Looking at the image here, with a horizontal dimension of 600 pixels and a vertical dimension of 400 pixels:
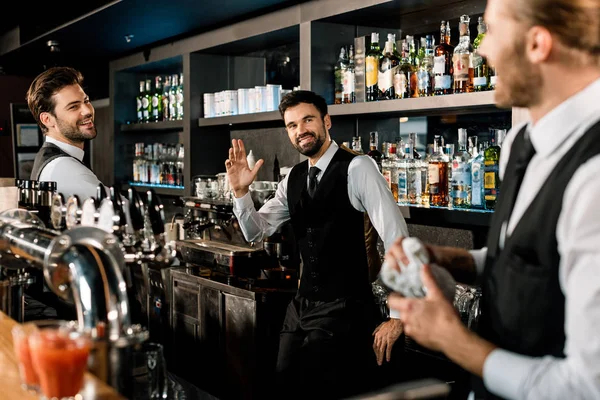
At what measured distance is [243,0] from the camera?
12.7ft

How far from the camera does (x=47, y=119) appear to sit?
3.15 meters

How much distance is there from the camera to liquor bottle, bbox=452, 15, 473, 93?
3006 millimetres

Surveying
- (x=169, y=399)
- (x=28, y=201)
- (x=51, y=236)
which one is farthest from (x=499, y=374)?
(x=28, y=201)

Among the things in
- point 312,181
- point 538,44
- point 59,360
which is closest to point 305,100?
point 312,181

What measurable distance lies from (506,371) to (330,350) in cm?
181

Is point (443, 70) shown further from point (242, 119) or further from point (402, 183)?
point (242, 119)

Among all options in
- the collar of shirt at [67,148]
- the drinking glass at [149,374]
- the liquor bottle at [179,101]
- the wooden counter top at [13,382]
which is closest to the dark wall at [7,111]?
the liquor bottle at [179,101]

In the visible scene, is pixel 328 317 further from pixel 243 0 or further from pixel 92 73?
pixel 92 73

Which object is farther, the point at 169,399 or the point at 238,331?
the point at 238,331

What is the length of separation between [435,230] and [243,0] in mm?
1617

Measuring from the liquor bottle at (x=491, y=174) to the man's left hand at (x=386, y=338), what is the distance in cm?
62

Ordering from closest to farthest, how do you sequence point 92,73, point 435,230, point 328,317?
point 328,317
point 435,230
point 92,73

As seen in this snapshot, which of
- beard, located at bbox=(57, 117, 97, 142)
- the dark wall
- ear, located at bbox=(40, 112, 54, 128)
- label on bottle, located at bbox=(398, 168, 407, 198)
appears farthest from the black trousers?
the dark wall

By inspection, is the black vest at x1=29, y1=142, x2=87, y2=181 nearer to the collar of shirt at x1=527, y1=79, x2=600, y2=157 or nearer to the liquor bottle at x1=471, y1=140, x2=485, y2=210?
the liquor bottle at x1=471, y1=140, x2=485, y2=210
